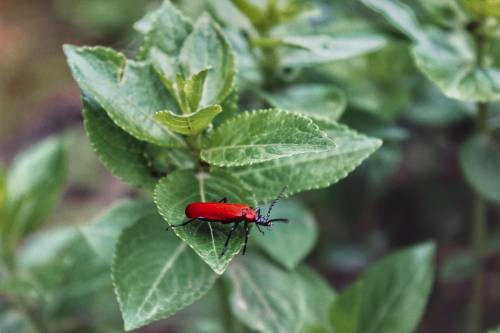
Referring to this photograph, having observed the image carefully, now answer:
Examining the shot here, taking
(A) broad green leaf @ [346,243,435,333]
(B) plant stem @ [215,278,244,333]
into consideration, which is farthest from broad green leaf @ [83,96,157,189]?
(A) broad green leaf @ [346,243,435,333]

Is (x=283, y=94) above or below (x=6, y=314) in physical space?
above

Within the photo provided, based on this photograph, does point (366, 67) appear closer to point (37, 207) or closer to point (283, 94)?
point (283, 94)

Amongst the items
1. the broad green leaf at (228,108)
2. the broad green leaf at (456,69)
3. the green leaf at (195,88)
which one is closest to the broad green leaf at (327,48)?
the broad green leaf at (456,69)

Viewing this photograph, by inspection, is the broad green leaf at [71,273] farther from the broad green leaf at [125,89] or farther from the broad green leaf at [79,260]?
the broad green leaf at [125,89]

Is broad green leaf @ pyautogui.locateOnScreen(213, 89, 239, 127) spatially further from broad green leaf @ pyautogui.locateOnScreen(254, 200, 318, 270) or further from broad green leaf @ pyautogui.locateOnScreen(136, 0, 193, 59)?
broad green leaf @ pyautogui.locateOnScreen(254, 200, 318, 270)

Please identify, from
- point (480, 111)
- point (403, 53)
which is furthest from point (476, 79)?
point (403, 53)

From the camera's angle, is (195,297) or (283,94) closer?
(195,297)

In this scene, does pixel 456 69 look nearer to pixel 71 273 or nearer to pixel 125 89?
pixel 125 89

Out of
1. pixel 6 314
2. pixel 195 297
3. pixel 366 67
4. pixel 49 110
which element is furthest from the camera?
pixel 49 110
